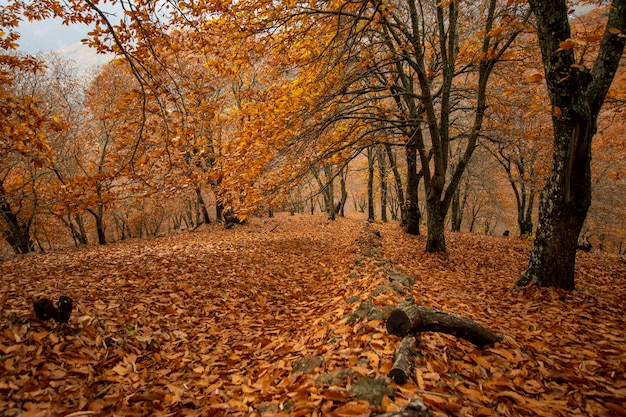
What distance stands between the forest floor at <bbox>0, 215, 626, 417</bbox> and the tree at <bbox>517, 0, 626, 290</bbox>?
81 cm

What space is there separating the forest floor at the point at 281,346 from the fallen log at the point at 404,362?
0.26ft

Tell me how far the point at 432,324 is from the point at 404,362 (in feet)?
1.90

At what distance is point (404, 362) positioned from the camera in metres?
2.70

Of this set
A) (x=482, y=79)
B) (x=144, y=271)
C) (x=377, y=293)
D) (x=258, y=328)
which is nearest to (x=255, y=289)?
(x=258, y=328)

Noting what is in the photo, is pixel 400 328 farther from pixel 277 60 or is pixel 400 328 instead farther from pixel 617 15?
pixel 277 60

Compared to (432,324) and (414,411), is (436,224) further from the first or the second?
(414,411)

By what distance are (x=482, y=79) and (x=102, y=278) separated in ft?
30.6

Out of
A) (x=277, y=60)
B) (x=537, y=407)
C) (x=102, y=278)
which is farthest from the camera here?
(x=277, y=60)

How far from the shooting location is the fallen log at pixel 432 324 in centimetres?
294

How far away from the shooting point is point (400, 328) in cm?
296

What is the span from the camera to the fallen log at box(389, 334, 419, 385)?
8.48 ft

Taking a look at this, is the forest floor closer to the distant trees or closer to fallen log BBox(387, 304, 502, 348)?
fallen log BBox(387, 304, 502, 348)

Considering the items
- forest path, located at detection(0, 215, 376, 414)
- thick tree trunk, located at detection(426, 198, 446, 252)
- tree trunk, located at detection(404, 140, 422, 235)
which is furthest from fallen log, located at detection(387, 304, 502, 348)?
tree trunk, located at detection(404, 140, 422, 235)

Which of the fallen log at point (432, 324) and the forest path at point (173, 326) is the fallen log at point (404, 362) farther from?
the forest path at point (173, 326)
